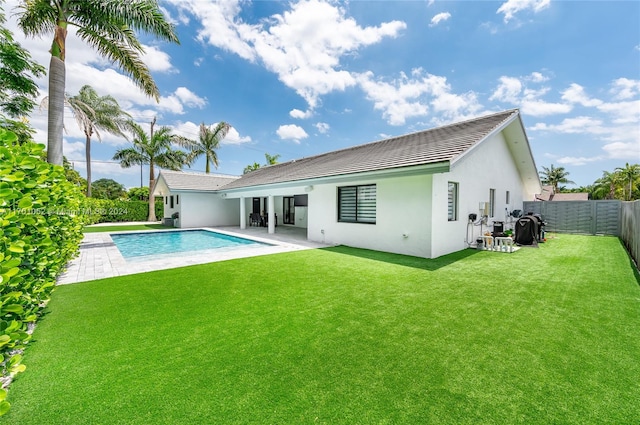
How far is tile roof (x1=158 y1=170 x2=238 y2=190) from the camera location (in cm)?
1986

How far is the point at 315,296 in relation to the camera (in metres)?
5.19

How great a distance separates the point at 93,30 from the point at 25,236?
1020cm

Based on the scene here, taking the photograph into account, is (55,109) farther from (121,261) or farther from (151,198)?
(151,198)

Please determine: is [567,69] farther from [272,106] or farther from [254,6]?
[272,106]

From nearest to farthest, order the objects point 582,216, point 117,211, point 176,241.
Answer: point 176,241, point 582,216, point 117,211

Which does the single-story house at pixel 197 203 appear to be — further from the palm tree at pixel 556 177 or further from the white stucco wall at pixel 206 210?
the palm tree at pixel 556 177

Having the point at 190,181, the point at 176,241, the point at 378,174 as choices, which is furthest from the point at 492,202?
the point at 190,181

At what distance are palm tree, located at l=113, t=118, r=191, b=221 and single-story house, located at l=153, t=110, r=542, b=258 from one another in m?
14.0

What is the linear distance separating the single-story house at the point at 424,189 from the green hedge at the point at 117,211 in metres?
15.7

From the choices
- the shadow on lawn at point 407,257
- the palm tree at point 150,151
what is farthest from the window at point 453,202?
the palm tree at point 150,151

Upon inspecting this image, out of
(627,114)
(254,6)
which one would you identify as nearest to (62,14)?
(254,6)

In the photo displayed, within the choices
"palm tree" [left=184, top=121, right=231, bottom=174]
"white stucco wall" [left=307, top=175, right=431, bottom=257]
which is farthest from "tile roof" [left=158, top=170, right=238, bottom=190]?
"white stucco wall" [left=307, top=175, right=431, bottom=257]

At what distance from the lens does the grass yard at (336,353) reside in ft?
7.75

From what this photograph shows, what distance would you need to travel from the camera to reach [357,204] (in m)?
10.8
